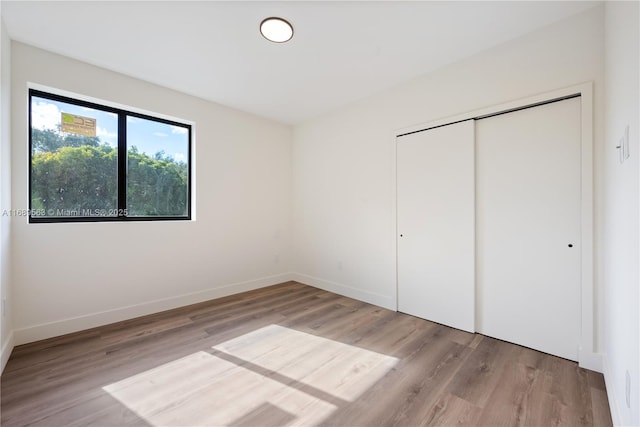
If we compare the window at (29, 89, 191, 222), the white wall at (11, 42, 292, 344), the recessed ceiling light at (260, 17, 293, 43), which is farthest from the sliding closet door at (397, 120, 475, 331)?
the window at (29, 89, 191, 222)

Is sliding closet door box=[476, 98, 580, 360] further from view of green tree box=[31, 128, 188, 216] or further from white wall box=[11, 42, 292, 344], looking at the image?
view of green tree box=[31, 128, 188, 216]

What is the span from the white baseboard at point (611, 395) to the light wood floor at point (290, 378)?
5 cm

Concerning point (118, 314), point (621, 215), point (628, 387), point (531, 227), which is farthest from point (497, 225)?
point (118, 314)

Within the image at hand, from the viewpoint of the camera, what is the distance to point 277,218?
14.5ft

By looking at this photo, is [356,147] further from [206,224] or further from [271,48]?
[206,224]

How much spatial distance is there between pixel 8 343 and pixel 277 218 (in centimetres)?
310

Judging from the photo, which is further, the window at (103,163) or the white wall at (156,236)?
the window at (103,163)

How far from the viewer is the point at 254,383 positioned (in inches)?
72.4

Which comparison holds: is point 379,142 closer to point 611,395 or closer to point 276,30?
point 276,30

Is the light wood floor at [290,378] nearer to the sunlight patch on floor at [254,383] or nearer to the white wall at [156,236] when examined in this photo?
the sunlight patch on floor at [254,383]

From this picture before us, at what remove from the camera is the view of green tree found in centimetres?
253

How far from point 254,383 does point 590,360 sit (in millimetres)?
2511

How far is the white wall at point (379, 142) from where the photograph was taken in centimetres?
210

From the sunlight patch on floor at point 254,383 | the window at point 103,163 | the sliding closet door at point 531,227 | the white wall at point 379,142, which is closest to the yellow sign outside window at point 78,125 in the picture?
the window at point 103,163
